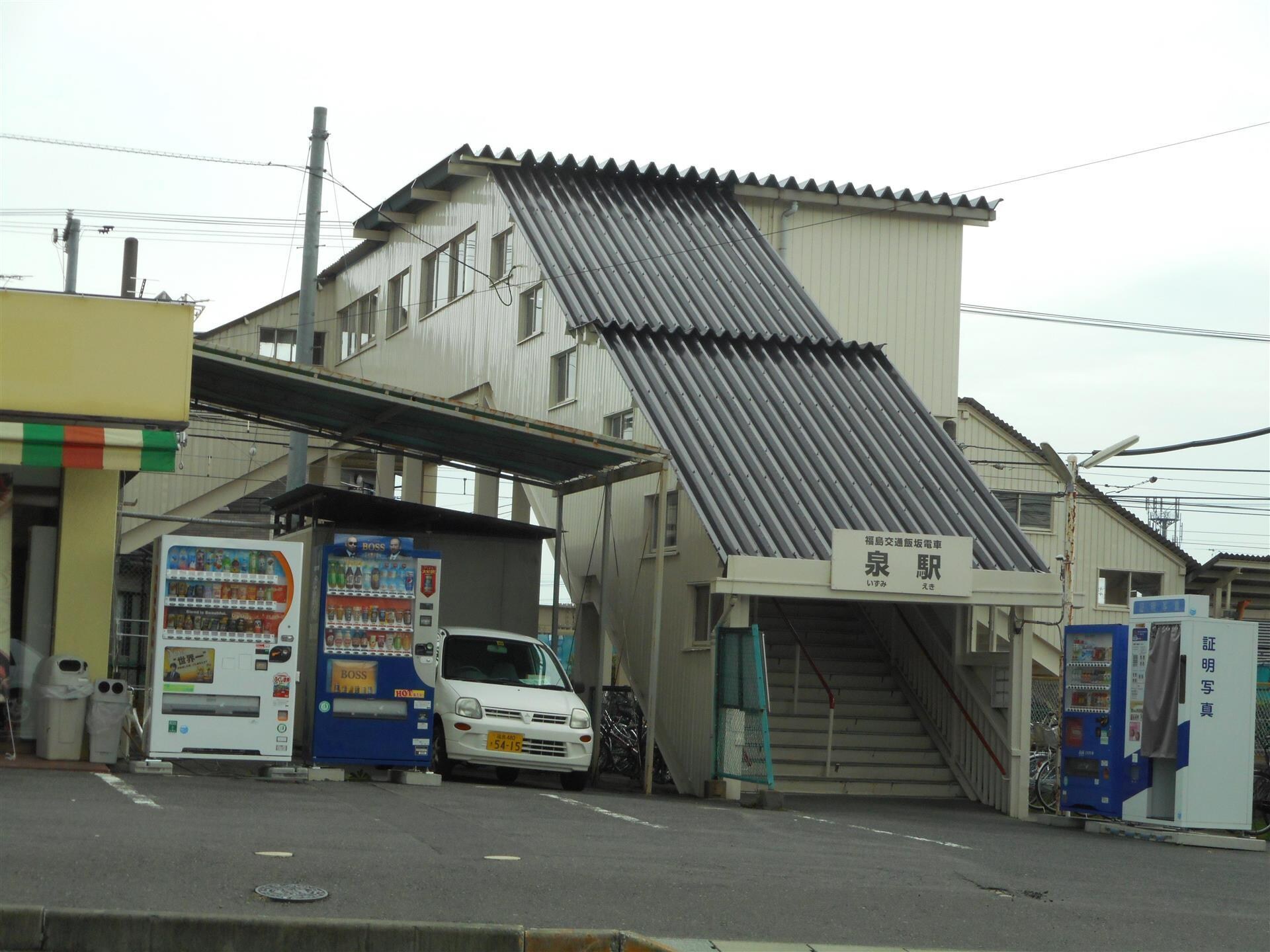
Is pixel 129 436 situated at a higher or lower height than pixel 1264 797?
higher

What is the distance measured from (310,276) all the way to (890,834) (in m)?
17.2

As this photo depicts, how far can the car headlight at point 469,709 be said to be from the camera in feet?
57.3

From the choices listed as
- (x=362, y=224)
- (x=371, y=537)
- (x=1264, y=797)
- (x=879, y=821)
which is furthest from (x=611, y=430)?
(x=362, y=224)

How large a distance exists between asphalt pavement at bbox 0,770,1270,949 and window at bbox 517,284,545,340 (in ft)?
38.3

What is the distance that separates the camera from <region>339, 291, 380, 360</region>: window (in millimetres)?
33906

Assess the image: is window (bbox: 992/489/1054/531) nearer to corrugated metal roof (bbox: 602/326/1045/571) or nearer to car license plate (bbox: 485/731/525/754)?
corrugated metal roof (bbox: 602/326/1045/571)

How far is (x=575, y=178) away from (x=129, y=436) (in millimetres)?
13671

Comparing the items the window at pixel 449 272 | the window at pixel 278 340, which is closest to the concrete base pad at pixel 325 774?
the window at pixel 449 272

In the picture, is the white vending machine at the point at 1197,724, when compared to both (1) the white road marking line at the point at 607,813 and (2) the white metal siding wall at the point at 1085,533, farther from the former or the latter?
(2) the white metal siding wall at the point at 1085,533

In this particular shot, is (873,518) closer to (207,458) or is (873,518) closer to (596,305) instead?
(596,305)

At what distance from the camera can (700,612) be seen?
19703 millimetres

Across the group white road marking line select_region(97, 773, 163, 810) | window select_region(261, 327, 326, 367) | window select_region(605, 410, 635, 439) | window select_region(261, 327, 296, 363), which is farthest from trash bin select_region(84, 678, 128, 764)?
window select_region(261, 327, 296, 363)

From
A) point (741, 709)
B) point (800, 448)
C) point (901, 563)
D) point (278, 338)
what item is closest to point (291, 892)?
point (741, 709)

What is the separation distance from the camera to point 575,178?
2738cm
